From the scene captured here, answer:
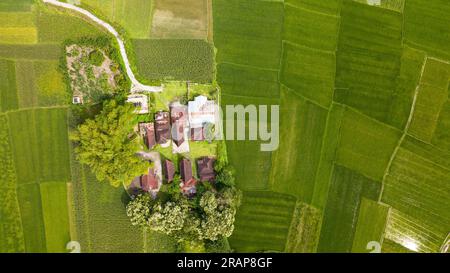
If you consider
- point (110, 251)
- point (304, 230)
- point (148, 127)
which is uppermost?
point (148, 127)

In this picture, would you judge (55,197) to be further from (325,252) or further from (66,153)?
(325,252)

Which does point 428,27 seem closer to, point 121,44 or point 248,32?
point 248,32

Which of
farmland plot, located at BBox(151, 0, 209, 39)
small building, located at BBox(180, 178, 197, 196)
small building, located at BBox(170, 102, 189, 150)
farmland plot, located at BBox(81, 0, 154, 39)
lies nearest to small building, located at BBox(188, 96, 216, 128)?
small building, located at BBox(170, 102, 189, 150)

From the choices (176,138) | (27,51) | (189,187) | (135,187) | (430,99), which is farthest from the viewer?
(430,99)

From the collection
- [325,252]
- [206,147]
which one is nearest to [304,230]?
[325,252]

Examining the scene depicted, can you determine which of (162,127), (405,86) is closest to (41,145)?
(162,127)

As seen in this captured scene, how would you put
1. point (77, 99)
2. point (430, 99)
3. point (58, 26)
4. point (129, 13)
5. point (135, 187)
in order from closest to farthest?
point (58, 26), point (77, 99), point (129, 13), point (135, 187), point (430, 99)
